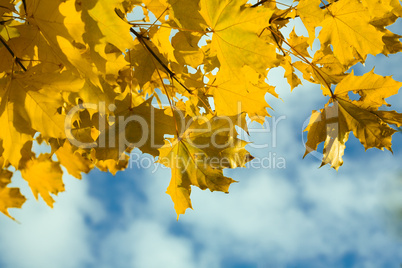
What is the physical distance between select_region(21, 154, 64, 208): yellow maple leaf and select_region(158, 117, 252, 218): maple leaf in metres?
0.75

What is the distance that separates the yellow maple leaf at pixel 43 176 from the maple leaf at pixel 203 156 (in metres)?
0.75

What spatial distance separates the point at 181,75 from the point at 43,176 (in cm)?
88

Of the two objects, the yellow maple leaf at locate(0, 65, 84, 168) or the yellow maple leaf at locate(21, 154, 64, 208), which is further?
the yellow maple leaf at locate(21, 154, 64, 208)

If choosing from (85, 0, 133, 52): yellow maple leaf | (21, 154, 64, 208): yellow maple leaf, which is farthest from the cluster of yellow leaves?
(21, 154, 64, 208): yellow maple leaf

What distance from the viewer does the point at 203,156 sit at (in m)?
0.89

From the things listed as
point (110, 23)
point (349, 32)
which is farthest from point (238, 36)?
point (349, 32)

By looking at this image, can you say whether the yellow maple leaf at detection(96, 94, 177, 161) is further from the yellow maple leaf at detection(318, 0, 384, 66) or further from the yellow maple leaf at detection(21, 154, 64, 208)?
the yellow maple leaf at detection(21, 154, 64, 208)

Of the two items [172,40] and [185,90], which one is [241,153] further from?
[172,40]

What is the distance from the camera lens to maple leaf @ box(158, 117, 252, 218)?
87 centimetres

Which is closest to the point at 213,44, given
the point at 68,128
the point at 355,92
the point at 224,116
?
the point at 224,116

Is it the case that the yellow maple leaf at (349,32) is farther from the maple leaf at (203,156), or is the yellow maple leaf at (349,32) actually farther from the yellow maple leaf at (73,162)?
the yellow maple leaf at (73,162)

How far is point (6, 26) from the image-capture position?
0.77 meters

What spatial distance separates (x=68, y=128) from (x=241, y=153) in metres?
0.45

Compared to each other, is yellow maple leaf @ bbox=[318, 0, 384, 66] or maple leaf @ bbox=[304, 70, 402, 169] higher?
yellow maple leaf @ bbox=[318, 0, 384, 66]
